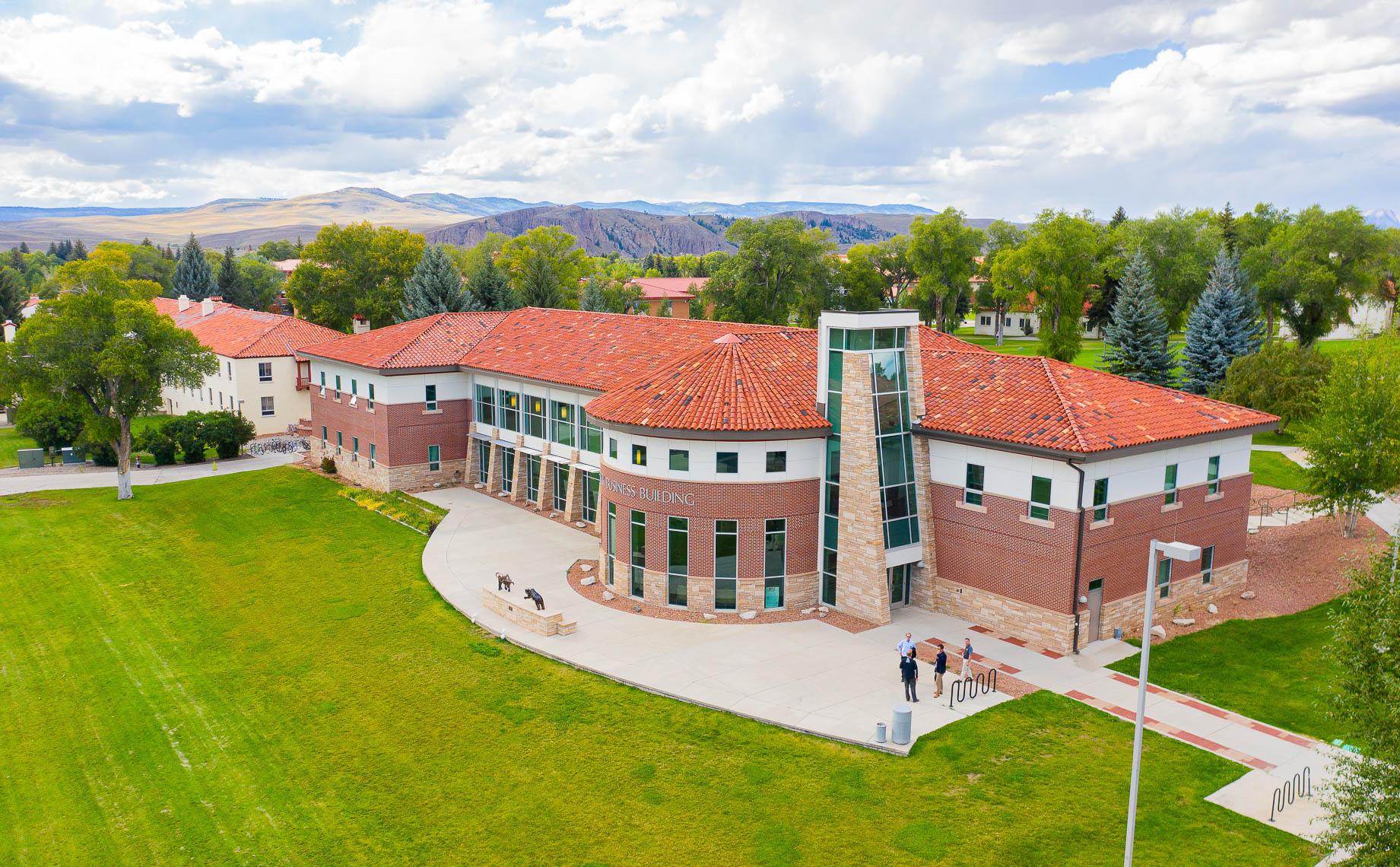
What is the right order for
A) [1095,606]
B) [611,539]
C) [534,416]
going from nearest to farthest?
[1095,606]
[611,539]
[534,416]

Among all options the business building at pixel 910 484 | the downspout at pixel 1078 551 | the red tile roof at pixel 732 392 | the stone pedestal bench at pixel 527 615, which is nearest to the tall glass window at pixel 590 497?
the red tile roof at pixel 732 392

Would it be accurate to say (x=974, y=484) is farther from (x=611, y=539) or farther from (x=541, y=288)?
(x=541, y=288)

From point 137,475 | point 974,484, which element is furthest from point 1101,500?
point 137,475

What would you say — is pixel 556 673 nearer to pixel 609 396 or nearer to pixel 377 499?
pixel 609 396

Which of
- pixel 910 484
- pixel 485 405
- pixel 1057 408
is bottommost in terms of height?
pixel 910 484

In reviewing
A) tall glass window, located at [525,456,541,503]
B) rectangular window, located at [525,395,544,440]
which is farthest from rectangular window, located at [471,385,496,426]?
tall glass window, located at [525,456,541,503]

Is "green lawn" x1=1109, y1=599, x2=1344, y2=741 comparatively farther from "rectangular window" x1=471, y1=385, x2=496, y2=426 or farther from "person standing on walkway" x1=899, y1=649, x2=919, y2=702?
"rectangular window" x1=471, y1=385, x2=496, y2=426
